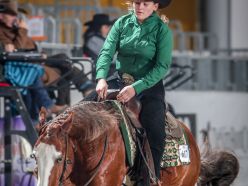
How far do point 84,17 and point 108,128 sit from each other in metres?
8.83

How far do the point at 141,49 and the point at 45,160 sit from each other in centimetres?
148

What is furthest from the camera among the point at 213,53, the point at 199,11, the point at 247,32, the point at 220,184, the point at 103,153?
the point at 199,11

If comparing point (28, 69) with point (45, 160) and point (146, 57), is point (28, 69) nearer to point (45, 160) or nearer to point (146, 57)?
point (146, 57)

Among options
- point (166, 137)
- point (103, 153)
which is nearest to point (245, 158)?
point (166, 137)

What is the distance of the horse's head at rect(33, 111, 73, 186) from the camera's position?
287 inches

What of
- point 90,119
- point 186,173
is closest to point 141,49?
point 90,119

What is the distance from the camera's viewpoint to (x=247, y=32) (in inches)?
755

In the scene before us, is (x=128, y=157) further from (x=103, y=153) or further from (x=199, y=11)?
(x=199, y=11)

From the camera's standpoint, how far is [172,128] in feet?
29.3

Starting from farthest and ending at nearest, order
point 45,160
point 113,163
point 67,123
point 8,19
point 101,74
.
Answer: point 8,19
point 101,74
point 113,163
point 67,123
point 45,160

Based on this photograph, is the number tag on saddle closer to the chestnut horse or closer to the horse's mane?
the chestnut horse

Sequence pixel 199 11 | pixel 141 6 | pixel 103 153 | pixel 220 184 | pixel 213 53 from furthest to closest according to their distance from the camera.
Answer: pixel 199 11 < pixel 213 53 < pixel 220 184 < pixel 141 6 < pixel 103 153

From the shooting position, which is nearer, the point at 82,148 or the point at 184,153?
the point at 82,148

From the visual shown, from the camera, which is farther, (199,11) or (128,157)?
(199,11)
